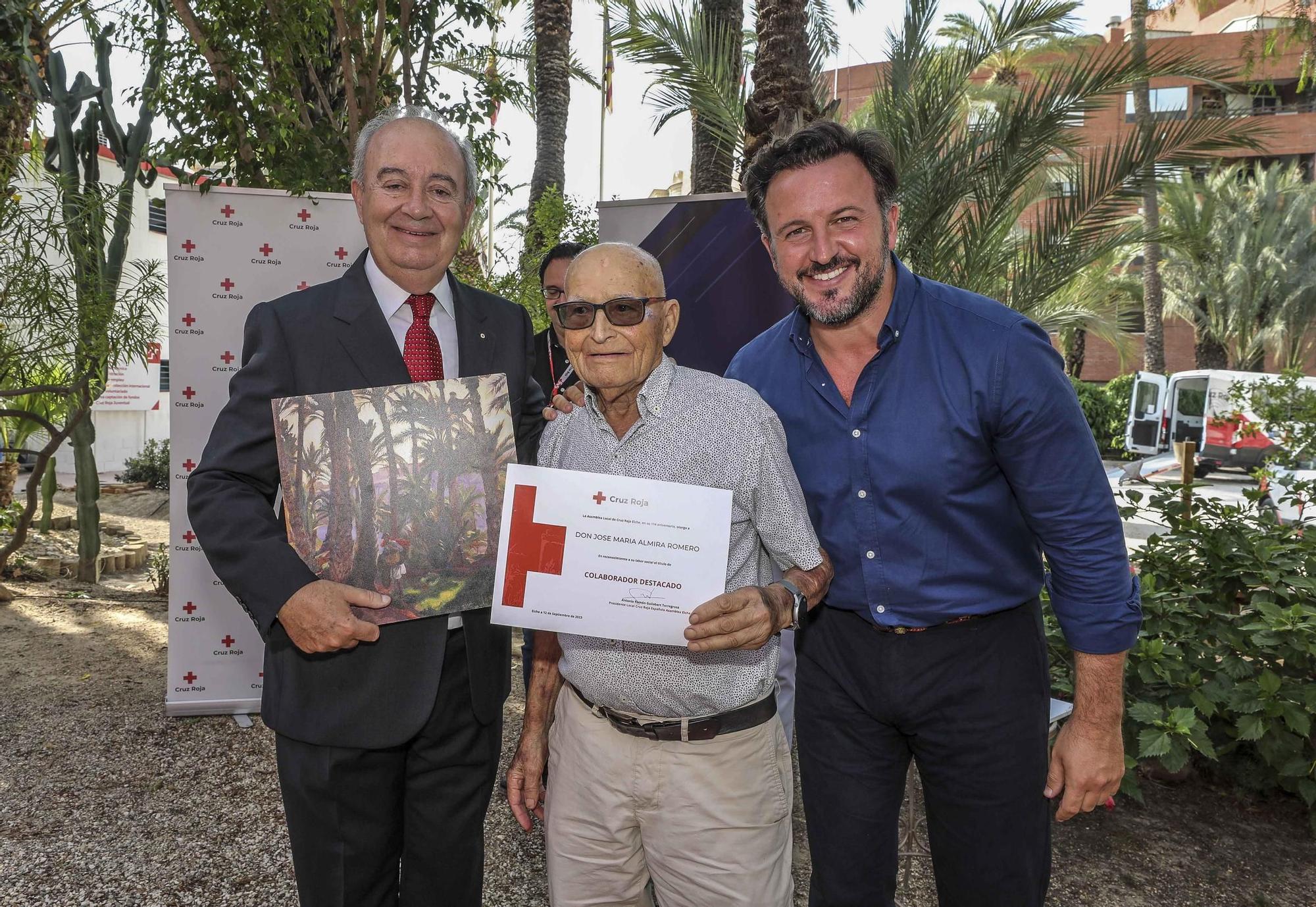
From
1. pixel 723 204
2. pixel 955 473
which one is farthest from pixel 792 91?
pixel 955 473

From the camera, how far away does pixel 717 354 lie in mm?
4973

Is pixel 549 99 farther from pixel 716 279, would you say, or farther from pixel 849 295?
pixel 849 295

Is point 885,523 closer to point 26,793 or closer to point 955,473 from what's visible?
point 955,473

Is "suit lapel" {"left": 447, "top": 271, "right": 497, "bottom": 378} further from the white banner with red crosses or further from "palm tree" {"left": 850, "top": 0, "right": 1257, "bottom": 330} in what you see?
"palm tree" {"left": 850, "top": 0, "right": 1257, "bottom": 330}

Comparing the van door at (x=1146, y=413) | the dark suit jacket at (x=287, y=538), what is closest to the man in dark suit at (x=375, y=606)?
the dark suit jacket at (x=287, y=538)

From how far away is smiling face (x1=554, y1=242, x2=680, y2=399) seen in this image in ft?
6.33

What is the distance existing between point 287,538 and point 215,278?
11.0 ft

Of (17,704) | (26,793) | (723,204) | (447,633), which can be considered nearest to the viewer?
(447,633)

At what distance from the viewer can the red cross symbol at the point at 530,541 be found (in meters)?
1.81

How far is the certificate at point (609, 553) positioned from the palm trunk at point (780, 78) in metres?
5.06

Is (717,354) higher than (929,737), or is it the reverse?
(717,354)

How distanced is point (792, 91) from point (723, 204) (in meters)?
2.05

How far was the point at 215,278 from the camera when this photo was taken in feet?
15.5

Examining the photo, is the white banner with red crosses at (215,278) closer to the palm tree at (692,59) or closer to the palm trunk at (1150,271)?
the palm tree at (692,59)
